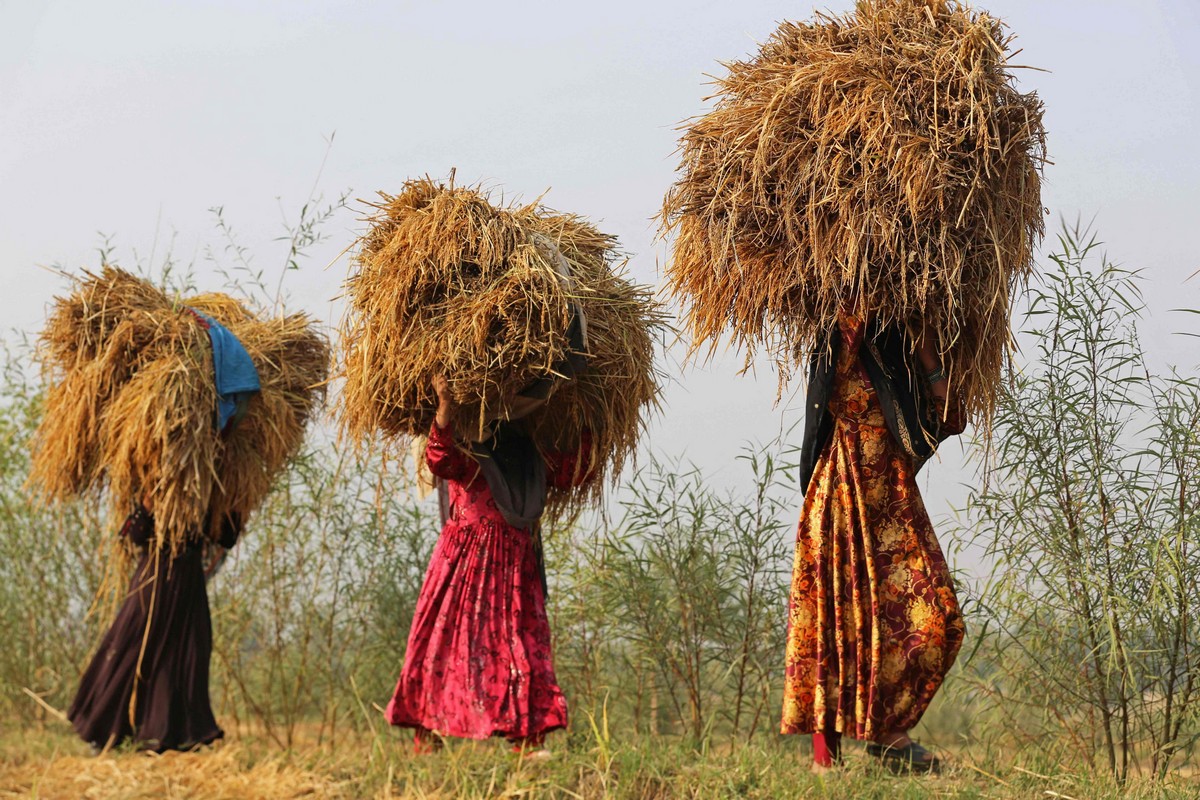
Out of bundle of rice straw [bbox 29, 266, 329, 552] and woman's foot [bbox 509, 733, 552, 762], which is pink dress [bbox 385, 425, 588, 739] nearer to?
woman's foot [bbox 509, 733, 552, 762]

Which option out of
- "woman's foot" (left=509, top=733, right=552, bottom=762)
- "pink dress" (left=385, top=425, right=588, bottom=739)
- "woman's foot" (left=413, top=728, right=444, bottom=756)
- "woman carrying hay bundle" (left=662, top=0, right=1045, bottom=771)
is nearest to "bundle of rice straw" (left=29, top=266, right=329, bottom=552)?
"pink dress" (left=385, top=425, right=588, bottom=739)

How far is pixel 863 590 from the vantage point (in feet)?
11.9

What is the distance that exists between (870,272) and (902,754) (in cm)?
144

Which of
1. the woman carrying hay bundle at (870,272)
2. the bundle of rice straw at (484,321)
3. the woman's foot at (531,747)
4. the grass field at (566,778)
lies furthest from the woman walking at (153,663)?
the woman carrying hay bundle at (870,272)

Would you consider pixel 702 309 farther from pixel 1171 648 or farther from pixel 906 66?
pixel 1171 648

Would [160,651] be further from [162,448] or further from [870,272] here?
[870,272]

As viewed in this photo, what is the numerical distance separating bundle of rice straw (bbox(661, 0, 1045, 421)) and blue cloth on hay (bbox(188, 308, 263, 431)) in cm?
202

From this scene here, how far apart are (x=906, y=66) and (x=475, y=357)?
1490 millimetres

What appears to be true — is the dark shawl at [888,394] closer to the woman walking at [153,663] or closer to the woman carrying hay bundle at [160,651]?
the woman carrying hay bundle at [160,651]

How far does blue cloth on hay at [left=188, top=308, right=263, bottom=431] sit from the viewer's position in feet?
15.7

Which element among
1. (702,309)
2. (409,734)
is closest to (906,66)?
(702,309)

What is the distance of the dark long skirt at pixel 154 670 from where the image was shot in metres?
4.96

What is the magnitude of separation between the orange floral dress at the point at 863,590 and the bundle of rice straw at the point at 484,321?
0.76m

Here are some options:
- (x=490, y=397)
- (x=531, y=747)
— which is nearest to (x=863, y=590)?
(x=531, y=747)
